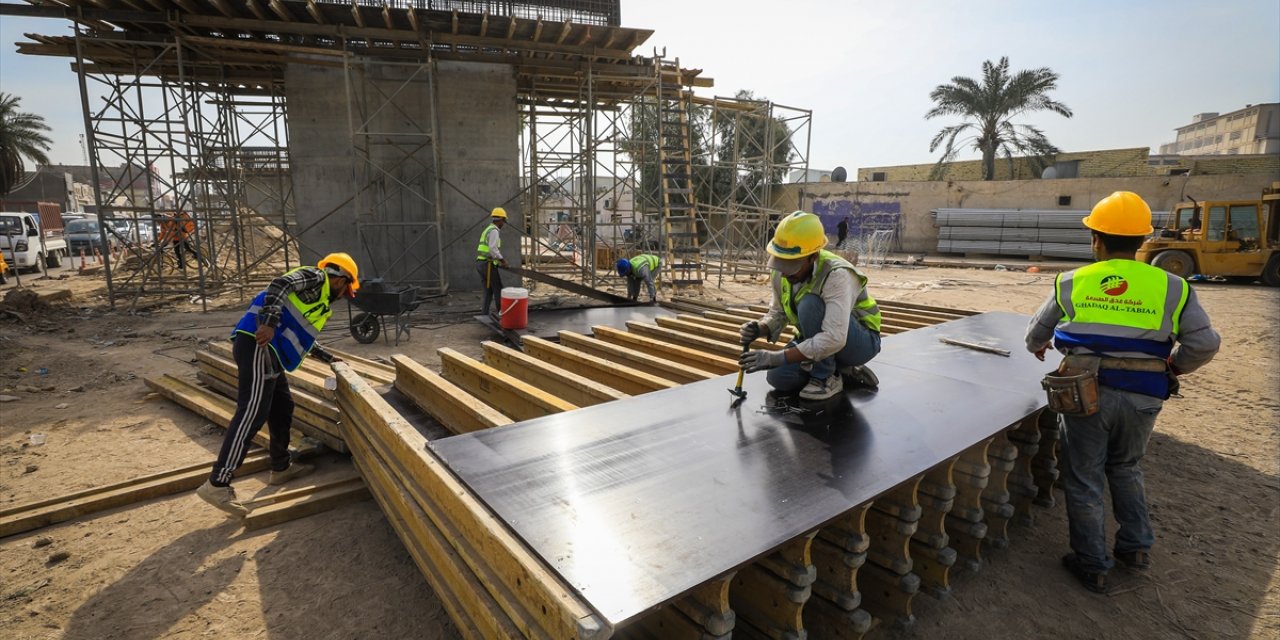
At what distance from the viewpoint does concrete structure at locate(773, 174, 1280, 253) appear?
23.3 meters

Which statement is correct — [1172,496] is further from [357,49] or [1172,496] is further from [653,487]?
Answer: [357,49]

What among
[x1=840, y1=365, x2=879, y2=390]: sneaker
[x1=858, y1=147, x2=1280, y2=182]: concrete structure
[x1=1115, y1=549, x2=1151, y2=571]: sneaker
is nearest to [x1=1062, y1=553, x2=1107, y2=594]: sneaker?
[x1=1115, y1=549, x2=1151, y2=571]: sneaker

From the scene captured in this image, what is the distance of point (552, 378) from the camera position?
13.3 feet

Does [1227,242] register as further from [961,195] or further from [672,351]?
[672,351]

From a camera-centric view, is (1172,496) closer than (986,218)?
Yes

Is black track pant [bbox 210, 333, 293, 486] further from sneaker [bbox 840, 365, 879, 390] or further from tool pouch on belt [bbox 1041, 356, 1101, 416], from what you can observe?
tool pouch on belt [bbox 1041, 356, 1101, 416]

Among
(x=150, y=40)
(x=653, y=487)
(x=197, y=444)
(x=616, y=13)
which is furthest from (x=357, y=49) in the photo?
(x=653, y=487)

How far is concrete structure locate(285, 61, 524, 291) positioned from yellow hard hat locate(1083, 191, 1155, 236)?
11138mm

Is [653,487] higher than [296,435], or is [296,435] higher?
[653,487]

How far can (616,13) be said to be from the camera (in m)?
12.3

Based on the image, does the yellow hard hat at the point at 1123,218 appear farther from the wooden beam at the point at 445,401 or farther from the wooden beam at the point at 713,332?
the wooden beam at the point at 445,401

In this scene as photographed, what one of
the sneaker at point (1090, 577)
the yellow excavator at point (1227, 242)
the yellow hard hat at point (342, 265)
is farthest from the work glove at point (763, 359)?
the yellow excavator at point (1227, 242)

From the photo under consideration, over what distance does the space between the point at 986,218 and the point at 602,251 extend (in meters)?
18.8

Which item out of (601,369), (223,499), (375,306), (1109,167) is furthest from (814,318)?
(1109,167)
